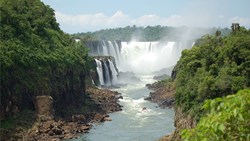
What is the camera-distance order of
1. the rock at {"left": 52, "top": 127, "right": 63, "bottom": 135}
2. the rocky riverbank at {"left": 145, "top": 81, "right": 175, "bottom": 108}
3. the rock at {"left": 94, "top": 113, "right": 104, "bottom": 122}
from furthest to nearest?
the rocky riverbank at {"left": 145, "top": 81, "right": 175, "bottom": 108}, the rock at {"left": 94, "top": 113, "right": 104, "bottom": 122}, the rock at {"left": 52, "top": 127, "right": 63, "bottom": 135}

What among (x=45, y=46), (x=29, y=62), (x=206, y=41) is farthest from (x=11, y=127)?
(x=206, y=41)

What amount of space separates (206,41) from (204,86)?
8635mm

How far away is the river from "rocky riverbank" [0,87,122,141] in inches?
42.3

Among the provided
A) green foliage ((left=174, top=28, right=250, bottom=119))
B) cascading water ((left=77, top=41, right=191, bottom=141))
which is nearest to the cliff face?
green foliage ((left=174, top=28, right=250, bottom=119))

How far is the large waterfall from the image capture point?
3807 inches

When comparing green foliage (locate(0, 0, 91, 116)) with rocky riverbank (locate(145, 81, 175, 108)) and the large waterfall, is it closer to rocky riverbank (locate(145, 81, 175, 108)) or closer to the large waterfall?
rocky riverbank (locate(145, 81, 175, 108))

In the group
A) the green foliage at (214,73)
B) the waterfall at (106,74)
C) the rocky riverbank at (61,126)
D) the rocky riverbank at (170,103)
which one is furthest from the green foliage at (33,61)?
the waterfall at (106,74)

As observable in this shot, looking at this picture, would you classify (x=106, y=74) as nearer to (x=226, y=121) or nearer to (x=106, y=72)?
(x=106, y=72)

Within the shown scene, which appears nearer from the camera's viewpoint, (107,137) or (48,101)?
(107,137)

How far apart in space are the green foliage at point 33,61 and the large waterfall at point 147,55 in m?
42.4

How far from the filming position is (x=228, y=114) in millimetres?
5785

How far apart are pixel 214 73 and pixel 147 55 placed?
69375 mm

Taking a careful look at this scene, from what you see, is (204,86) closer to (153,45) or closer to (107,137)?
(107,137)

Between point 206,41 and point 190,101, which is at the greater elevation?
point 206,41
